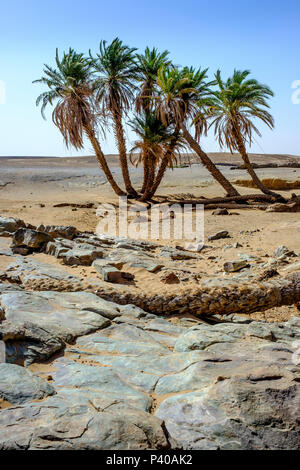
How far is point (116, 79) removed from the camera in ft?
57.1

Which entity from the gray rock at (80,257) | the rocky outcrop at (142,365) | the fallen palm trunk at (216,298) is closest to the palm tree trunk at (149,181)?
the gray rock at (80,257)

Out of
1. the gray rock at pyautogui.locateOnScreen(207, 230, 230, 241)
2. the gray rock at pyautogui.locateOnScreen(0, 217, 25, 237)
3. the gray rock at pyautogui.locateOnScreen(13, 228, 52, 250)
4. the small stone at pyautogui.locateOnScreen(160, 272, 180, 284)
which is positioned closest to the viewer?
the small stone at pyautogui.locateOnScreen(160, 272, 180, 284)

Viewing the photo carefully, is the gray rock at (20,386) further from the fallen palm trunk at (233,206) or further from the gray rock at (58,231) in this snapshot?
the fallen palm trunk at (233,206)

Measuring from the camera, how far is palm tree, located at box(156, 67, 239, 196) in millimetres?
16469

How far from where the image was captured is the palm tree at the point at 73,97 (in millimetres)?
16719

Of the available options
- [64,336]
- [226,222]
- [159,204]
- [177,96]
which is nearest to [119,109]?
[177,96]

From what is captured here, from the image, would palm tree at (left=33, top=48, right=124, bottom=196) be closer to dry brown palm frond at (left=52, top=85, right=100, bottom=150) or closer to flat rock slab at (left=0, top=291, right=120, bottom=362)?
dry brown palm frond at (left=52, top=85, right=100, bottom=150)

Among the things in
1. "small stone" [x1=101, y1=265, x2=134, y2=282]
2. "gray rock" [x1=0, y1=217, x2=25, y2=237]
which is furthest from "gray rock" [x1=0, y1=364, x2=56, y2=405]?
"gray rock" [x1=0, y1=217, x2=25, y2=237]

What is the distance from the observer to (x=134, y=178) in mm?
26906

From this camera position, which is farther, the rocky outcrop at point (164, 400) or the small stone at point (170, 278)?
the small stone at point (170, 278)

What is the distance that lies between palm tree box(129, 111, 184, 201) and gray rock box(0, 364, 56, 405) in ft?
49.5

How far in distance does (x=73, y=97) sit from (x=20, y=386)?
15.9m

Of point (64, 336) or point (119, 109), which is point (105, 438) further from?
point (119, 109)

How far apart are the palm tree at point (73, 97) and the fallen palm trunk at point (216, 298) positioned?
41.6 feet
